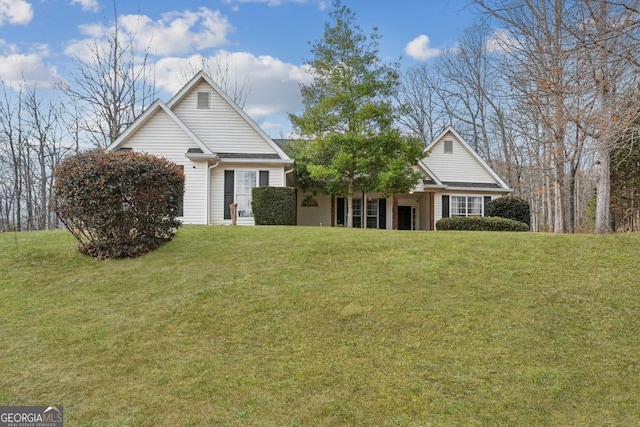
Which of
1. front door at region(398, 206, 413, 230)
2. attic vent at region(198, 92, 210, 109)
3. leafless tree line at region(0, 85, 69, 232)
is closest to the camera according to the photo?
attic vent at region(198, 92, 210, 109)

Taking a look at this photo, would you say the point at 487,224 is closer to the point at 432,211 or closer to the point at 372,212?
the point at 432,211

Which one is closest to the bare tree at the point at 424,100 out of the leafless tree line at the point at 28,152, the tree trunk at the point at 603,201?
the tree trunk at the point at 603,201

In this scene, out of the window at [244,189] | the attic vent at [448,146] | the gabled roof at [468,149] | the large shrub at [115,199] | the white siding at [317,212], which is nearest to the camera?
the large shrub at [115,199]

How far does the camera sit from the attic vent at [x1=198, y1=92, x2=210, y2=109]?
18.0 meters

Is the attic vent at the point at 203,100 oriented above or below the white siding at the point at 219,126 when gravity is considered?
above

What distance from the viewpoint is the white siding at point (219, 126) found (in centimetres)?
1791

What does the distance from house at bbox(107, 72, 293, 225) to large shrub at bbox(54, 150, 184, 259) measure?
6718 mm

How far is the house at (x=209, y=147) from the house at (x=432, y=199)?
4746 millimetres

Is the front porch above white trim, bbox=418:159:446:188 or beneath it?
beneath

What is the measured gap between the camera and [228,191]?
56.6 feet

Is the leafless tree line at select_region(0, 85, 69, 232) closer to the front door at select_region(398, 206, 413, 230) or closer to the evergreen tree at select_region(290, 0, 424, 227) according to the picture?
the evergreen tree at select_region(290, 0, 424, 227)

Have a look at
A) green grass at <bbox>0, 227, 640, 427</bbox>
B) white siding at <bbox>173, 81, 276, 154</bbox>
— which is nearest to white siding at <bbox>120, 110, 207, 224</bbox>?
white siding at <bbox>173, 81, 276, 154</bbox>


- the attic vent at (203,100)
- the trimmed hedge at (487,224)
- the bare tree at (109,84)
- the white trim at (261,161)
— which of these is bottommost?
the trimmed hedge at (487,224)

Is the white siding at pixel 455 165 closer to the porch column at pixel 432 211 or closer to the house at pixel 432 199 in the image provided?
the house at pixel 432 199
